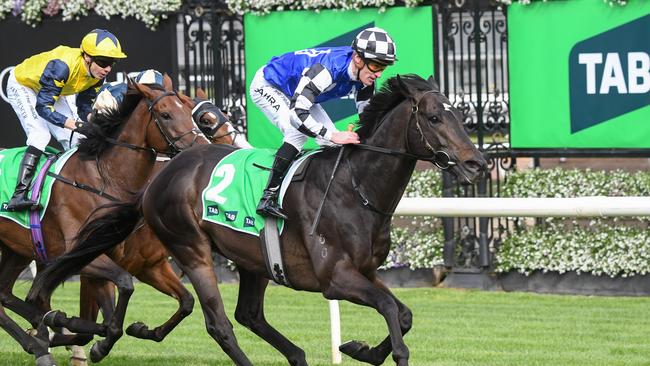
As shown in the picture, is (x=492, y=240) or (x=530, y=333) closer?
(x=530, y=333)

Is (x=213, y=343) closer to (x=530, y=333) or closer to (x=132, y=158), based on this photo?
(x=132, y=158)

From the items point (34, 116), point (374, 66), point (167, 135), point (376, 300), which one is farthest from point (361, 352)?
point (34, 116)

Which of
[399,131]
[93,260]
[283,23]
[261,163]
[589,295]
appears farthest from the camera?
[283,23]

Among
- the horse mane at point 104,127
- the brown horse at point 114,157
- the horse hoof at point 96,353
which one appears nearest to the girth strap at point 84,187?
the brown horse at point 114,157

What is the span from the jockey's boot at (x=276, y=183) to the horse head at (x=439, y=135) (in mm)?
700

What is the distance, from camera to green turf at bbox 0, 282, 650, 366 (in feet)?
25.3

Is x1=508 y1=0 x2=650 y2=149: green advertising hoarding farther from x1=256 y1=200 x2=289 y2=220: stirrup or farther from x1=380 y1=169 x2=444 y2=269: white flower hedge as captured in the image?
x1=256 y1=200 x2=289 y2=220: stirrup

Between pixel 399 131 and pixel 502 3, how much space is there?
14.1 feet

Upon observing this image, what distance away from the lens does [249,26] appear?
36.3ft

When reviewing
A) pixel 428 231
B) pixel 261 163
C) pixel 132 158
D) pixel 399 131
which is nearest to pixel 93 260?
pixel 132 158

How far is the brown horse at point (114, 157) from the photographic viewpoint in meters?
7.51

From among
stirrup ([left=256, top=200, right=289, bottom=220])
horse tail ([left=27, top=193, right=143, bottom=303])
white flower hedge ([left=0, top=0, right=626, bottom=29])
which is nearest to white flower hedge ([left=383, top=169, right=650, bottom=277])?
white flower hedge ([left=0, top=0, right=626, bottom=29])

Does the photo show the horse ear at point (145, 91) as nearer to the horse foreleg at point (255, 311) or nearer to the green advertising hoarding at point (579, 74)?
the horse foreleg at point (255, 311)

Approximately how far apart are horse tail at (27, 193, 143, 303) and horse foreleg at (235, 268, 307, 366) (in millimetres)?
678
